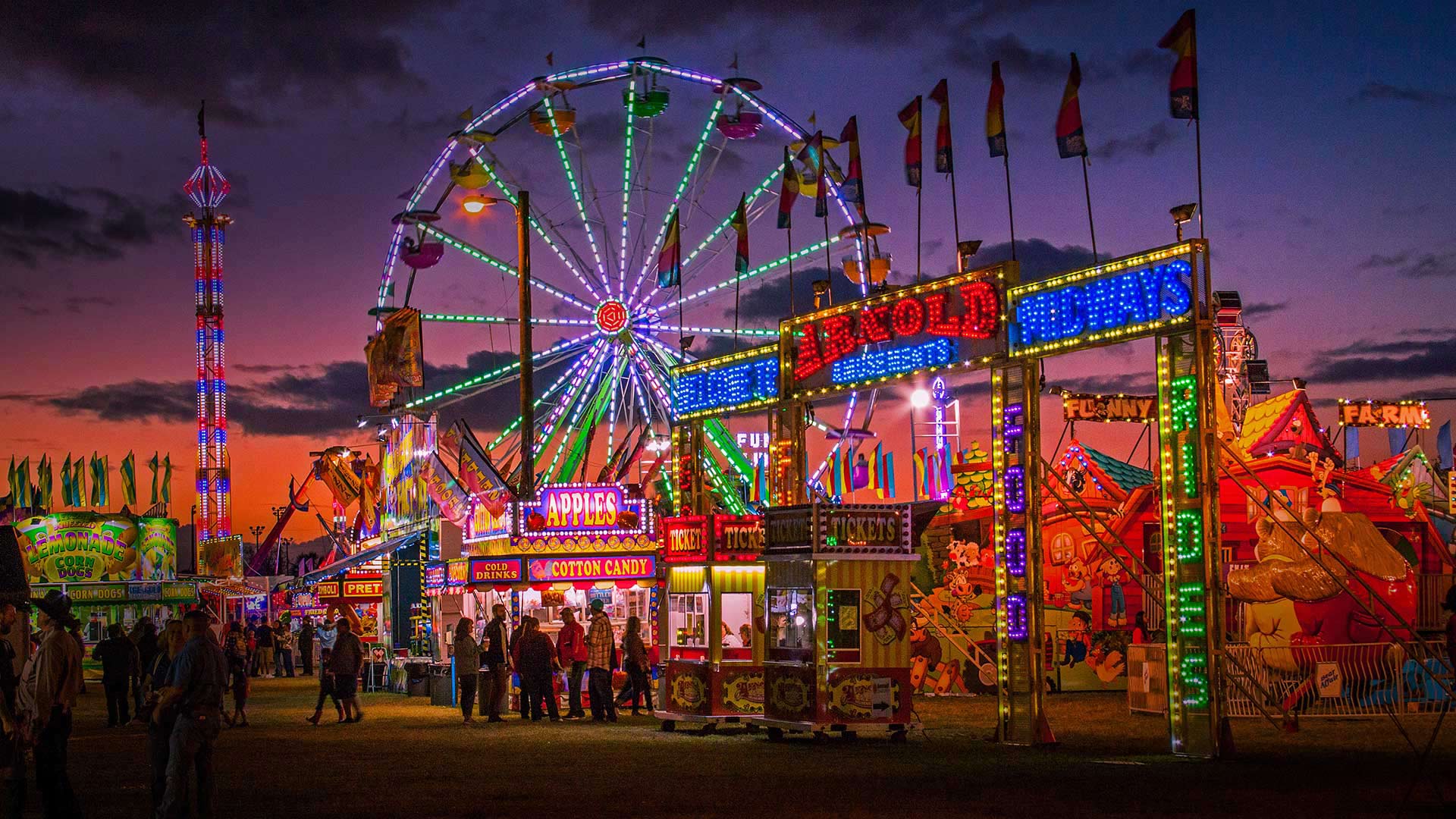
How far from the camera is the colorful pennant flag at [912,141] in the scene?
19328mm

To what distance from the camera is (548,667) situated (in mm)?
22844

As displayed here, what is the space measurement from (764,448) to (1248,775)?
2749 cm

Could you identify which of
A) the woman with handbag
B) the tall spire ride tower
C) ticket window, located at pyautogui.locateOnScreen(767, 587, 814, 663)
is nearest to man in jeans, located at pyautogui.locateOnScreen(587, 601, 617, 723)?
the woman with handbag

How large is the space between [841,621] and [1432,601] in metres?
13.4

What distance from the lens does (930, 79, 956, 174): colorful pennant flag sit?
18.8 meters

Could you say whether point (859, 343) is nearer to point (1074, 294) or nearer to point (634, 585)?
point (1074, 294)

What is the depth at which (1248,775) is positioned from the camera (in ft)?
44.2

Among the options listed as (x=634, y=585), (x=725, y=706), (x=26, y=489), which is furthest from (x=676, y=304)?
(x=26, y=489)

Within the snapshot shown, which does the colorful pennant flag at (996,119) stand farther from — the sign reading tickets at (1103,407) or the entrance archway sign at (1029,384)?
the sign reading tickets at (1103,407)

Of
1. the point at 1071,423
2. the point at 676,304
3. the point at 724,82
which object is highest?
the point at 724,82

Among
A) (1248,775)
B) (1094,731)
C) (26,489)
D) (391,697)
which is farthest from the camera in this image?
(26,489)

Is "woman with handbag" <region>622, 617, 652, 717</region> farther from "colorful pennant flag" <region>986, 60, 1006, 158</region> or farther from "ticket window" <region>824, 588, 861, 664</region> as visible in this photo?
"colorful pennant flag" <region>986, 60, 1006, 158</region>

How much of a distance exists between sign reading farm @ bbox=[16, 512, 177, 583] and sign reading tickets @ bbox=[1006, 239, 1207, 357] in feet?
129

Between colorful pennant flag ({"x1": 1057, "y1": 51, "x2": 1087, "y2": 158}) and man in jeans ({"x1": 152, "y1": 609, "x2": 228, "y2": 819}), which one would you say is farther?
colorful pennant flag ({"x1": 1057, "y1": 51, "x2": 1087, "y2": 158})
